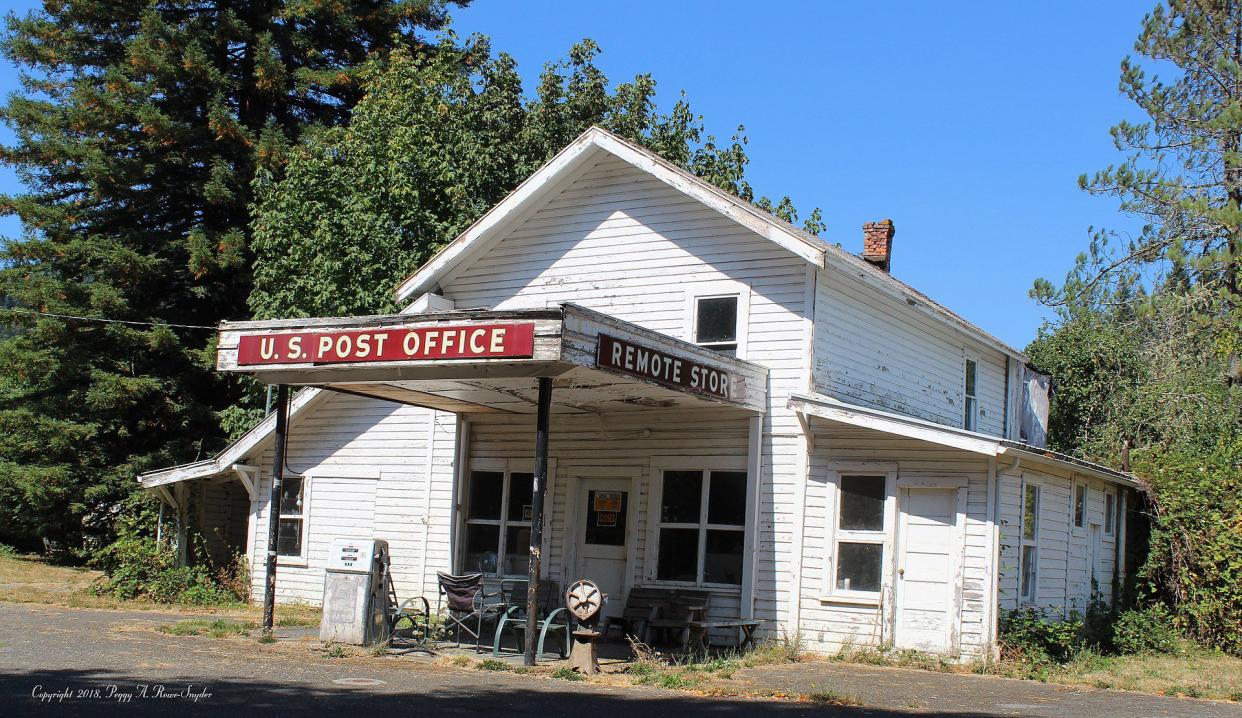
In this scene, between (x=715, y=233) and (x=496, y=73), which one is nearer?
(x=715, y=233)

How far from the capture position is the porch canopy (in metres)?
12.1

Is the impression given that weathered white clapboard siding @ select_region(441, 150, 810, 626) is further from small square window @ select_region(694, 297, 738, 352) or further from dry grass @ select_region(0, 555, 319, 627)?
dry grass @ select_region(0, 555, 319, 627)

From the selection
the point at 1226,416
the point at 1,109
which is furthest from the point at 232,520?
the point at 1226,416

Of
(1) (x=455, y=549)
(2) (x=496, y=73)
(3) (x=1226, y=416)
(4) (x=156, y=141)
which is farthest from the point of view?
(2) (x=496, y=73)

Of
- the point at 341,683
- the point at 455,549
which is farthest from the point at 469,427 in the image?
the point at 341,683

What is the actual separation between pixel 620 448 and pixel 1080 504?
23.3ft

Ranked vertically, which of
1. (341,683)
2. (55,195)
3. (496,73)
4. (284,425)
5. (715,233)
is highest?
(496,73)

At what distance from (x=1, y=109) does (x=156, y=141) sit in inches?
180

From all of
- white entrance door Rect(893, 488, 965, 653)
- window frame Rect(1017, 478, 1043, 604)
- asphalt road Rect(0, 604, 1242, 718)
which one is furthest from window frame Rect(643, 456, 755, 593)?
window frame Rect(1017, 478, 1043, 604)

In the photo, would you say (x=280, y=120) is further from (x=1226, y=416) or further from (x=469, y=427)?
(x=1226, y=416)

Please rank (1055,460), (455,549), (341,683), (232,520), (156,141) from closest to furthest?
(341,683) → (1055,460) → (455,549) → (232,520) → (156,141)

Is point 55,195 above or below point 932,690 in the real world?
above

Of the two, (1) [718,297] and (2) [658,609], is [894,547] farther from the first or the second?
(1) [718,297]

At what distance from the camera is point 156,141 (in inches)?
1141
